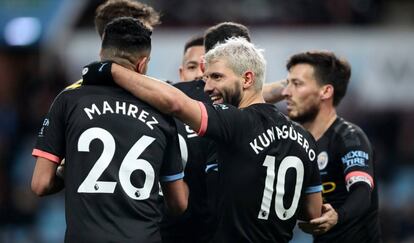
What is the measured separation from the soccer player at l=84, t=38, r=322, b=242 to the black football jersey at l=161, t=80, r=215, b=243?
64cm

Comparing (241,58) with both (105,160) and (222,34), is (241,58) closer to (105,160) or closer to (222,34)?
(222,34)

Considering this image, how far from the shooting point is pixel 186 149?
7.14 metres

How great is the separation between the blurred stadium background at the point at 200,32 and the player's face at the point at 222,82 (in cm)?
978

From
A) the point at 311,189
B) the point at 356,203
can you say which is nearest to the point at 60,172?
the point at 311,189

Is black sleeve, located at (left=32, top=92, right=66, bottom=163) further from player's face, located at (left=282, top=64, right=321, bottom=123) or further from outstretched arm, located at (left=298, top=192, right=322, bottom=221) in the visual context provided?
player's face, located at (left=282, top=64, right=321, bottom=123)

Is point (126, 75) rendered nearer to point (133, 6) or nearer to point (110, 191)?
point (110, 191)

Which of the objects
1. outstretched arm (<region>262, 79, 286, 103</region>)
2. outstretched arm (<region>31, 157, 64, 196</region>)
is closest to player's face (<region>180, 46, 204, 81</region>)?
outstretched arm (<region>262, 79, 286, 103</region>)

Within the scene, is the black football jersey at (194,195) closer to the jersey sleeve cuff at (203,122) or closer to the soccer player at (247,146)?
the soccer player at (247,146)

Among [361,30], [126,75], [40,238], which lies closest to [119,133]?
[126,75]

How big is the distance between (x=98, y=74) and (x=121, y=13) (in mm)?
1315

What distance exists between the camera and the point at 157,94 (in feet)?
20.3

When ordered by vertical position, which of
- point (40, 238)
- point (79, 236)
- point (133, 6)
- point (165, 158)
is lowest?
point (40, 238)

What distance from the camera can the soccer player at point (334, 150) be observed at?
729 cm

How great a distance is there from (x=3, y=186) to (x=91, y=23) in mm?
4110
